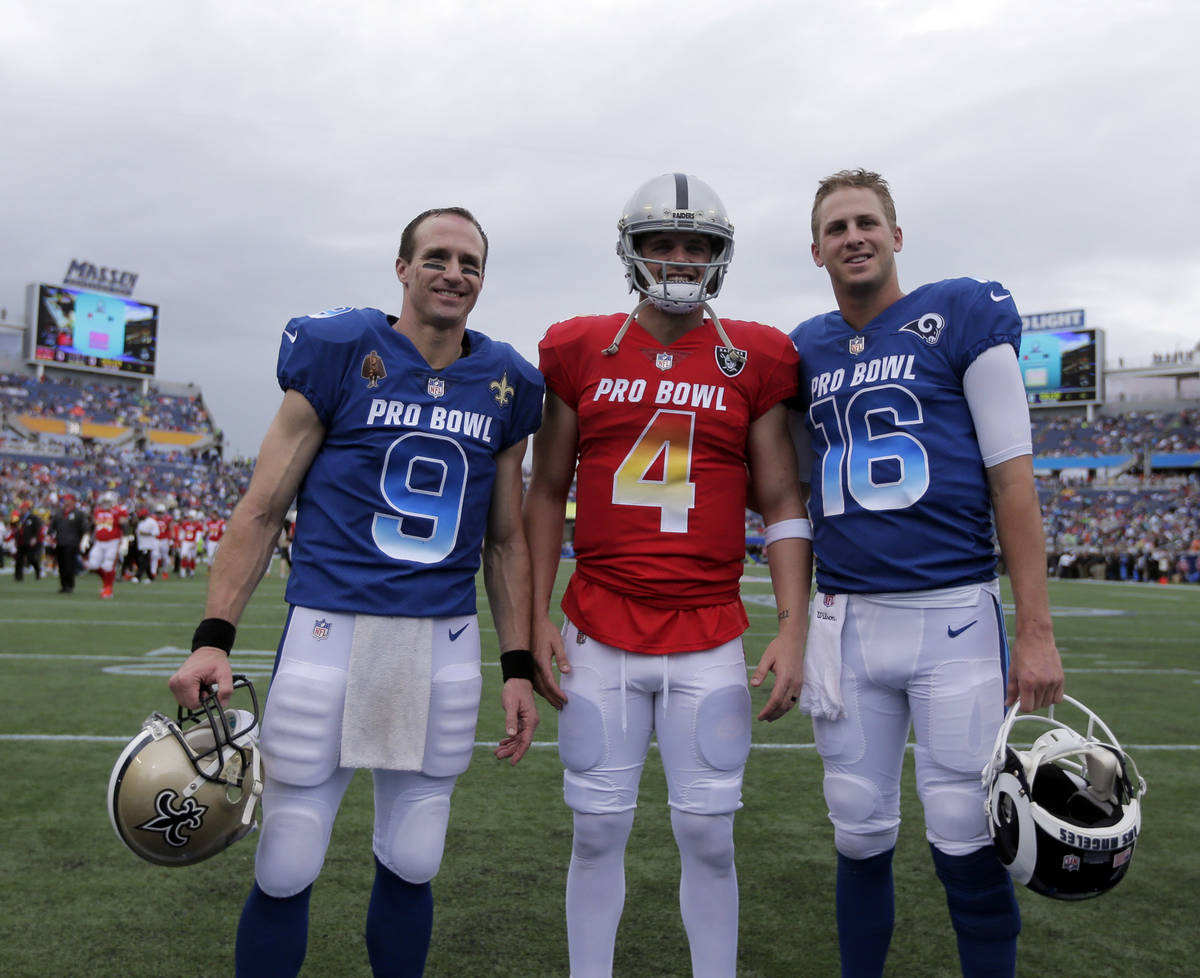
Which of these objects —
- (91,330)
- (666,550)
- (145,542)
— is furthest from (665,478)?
(91,330)

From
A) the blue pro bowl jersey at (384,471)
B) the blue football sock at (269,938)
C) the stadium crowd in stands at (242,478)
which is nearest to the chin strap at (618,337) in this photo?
the blue pro bowl jersey at (384,471)

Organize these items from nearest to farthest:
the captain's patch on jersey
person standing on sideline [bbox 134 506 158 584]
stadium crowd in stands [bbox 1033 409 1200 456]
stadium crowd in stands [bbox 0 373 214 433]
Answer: the captain's patch on jersey, person standing on sideline [bbox 134 506 158 584], stadium crowd in stands [bbox 1033 409 1200 456], stadium crowd in stands [bbox 0 373 214 433]

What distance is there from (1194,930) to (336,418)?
3.03 m

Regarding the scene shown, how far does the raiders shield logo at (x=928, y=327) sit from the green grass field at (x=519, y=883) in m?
1.80

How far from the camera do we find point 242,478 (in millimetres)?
48469

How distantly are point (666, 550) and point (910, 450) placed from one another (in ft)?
2.14

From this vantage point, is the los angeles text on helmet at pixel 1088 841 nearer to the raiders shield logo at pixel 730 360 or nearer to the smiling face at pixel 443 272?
the raiders shield logo at pixel 730 360

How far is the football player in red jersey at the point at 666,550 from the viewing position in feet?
8.13

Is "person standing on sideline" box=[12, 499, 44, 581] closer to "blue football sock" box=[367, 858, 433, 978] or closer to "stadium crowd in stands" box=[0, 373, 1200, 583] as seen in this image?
"stadium crowd in stands" box=[0, 373, 1200, 583]

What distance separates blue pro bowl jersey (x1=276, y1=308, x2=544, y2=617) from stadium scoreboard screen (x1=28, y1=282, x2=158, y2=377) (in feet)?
177

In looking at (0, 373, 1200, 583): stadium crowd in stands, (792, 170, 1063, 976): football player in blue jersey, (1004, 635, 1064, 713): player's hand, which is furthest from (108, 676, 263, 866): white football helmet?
(0, 373, 1200, 583): stadium crowd in stands

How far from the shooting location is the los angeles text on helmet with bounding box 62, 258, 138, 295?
169 feet

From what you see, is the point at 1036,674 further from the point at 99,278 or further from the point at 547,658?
the point at 99,278

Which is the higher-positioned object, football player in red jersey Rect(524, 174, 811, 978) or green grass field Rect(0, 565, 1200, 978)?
football player in red jersey Rect(524, 174, 811, 978)
